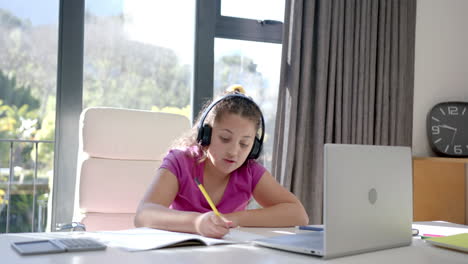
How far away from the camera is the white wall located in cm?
340

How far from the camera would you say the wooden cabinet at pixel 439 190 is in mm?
3197

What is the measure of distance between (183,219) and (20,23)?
1.92 meters

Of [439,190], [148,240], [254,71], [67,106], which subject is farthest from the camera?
[439,190]

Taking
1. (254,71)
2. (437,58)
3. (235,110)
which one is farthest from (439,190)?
(235,110)

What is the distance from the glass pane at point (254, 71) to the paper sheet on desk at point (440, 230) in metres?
1.70

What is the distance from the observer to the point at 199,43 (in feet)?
9.55

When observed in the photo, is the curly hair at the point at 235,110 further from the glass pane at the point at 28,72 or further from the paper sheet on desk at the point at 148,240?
the glass pane at the point at 28,72

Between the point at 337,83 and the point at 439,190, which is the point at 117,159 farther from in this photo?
the point at 439,190

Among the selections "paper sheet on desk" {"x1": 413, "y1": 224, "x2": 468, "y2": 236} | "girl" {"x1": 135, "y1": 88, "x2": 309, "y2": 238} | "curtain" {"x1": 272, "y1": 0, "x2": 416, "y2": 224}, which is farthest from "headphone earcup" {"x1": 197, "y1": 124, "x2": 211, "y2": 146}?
"curtain" {"x1": 272, "y1": 0, "x2": 416, "y2": 224}

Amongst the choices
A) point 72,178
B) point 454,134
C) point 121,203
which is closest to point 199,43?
point 72,178

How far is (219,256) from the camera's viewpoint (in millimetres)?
892

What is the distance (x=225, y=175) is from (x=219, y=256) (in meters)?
0.75

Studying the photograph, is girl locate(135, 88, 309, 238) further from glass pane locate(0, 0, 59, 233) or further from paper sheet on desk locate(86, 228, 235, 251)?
glass pane locate(0, 0, 59, 233)

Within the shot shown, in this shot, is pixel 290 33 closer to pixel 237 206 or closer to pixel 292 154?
pixel 292 154
